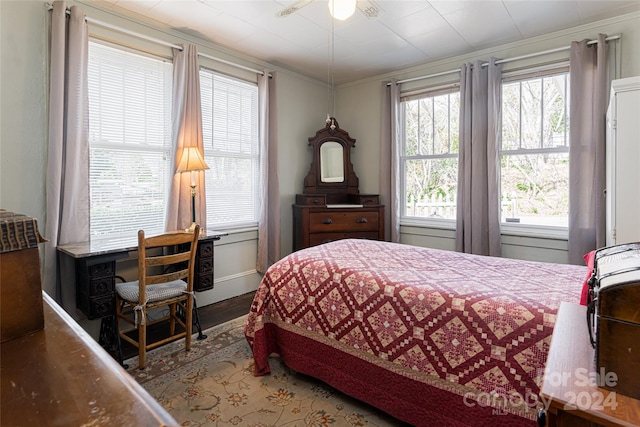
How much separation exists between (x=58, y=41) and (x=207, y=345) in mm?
2402

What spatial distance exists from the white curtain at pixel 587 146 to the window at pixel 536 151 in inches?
8.2

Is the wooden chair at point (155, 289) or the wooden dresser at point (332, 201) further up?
the wooden dresser at point (332, 201)

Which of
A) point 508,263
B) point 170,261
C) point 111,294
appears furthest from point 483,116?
point 111,294

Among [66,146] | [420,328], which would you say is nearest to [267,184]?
[66,146]

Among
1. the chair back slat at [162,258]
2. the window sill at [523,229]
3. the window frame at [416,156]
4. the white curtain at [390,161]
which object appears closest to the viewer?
the chair back slat at [162,258]

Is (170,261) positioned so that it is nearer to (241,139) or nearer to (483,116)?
(241,139)

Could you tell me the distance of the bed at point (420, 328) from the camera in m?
1.36

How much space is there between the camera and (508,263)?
206 centimetres

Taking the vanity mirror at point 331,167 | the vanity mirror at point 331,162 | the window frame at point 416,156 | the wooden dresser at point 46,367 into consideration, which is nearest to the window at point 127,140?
the vanity mirror at point 331,167

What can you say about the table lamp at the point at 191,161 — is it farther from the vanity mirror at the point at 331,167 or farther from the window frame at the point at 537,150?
the window frame at the point at 537,150

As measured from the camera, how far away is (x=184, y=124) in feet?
10.1

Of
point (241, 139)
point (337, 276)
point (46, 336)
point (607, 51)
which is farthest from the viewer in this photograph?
point (241, 139)

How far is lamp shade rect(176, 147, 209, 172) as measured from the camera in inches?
115

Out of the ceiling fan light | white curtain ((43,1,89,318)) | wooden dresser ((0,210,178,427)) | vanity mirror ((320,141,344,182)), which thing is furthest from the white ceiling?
wooden dresser ((0,210,178,427))
